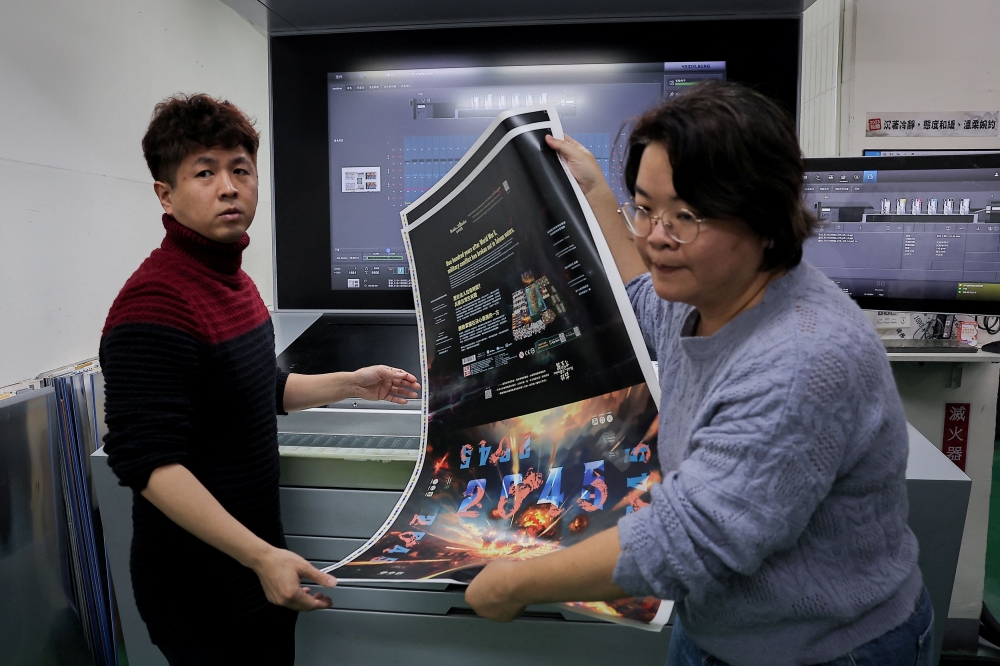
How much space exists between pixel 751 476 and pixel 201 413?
75 centimetres

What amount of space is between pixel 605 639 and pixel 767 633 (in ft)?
1.81

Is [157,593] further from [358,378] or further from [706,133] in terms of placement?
[706,133]

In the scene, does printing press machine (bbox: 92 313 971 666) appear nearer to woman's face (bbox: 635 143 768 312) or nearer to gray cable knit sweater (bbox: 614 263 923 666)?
gray cable knit sweater (bbox: 614 263 923 666)

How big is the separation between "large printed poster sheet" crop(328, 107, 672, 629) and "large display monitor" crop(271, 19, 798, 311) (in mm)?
345

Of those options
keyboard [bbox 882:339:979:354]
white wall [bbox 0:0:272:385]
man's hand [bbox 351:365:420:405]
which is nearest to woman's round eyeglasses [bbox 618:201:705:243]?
man's hand [bbox 351:365:420:405]

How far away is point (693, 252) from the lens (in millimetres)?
720

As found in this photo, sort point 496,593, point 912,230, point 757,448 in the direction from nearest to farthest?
point 757,448 < point 496,593 < point 912,230

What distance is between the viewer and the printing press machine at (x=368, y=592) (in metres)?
1.22

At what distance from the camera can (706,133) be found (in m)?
0.68

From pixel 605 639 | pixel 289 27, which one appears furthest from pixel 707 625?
pixel 289 27

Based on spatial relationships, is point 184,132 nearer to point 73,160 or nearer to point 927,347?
point 73,160

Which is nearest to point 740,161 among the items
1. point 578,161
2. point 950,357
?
point 578,161

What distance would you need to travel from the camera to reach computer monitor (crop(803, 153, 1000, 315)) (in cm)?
144

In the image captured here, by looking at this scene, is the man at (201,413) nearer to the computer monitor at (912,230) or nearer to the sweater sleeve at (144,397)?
the sweater sleeve at (144,397)
